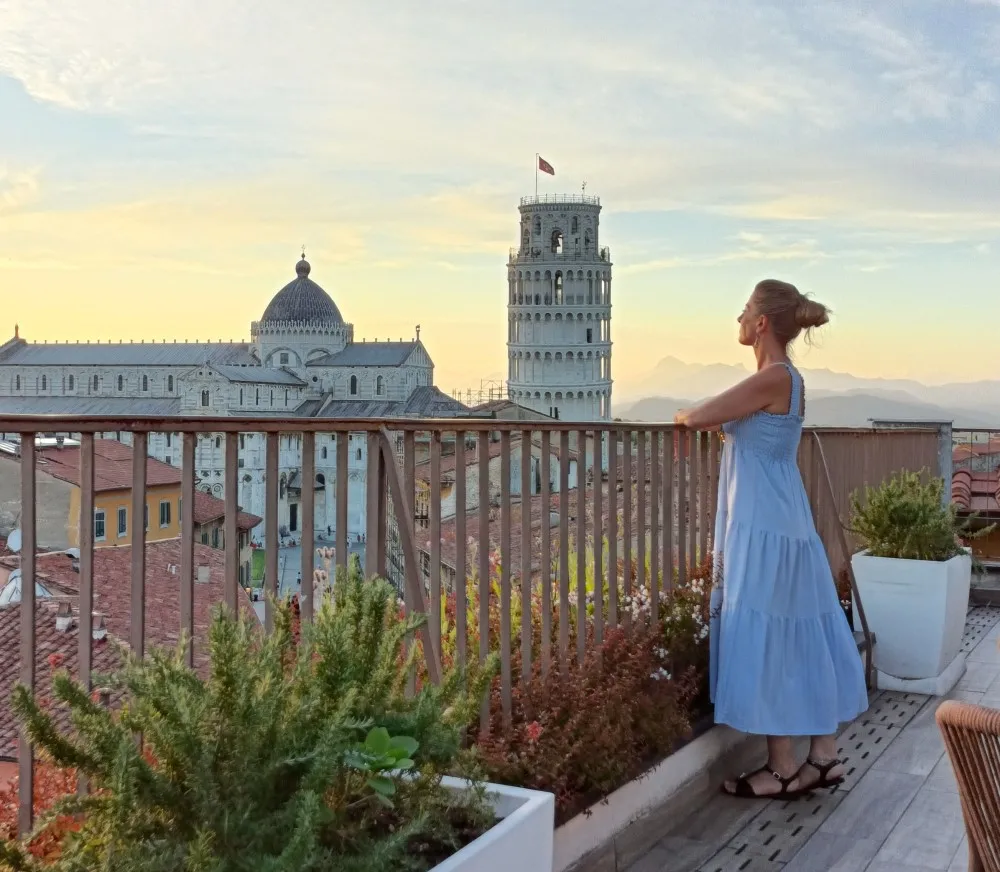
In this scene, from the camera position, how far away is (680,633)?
11.2 ft

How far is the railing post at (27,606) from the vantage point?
172cm

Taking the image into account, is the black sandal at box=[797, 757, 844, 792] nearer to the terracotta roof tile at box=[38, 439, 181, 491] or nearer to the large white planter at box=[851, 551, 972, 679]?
the large white planter at box=[851, 551, 972, 679]

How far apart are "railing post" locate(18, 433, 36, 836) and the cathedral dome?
8997 cm

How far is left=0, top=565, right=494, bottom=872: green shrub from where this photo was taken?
4.75ft

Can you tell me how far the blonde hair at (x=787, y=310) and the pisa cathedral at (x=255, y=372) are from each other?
244 feet

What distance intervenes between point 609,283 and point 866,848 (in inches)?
3802

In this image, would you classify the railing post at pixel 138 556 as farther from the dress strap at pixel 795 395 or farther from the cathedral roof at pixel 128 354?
the cathedral roof at pixel 128 354

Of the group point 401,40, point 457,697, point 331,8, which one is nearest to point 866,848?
point 457,697

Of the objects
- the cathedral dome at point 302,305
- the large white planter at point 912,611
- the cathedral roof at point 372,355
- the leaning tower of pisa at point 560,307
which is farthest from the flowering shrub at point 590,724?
the leaning tower of pisa at point 560,307

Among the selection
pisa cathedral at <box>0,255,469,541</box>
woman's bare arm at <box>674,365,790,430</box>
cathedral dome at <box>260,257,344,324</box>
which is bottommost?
woman's bare arm at <box>674,365,790,430</box>

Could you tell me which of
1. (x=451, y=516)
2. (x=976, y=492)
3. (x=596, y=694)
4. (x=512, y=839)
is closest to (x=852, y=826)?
(x=596, y=694)

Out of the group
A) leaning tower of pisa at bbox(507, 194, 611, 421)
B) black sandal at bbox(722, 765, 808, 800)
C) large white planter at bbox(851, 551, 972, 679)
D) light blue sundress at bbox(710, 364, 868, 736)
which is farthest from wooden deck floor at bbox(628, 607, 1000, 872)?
leaning tower of pisa at bbox(507, 194, 611, 421)

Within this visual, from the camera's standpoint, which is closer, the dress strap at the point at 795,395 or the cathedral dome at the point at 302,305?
the dress strap at the point at 795,395

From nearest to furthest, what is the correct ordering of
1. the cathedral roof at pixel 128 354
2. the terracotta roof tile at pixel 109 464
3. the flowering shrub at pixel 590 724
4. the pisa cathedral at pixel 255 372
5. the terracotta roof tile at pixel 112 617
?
the terracotta roof tile at pixel 109 464, the terracotta roof tile at pixel 112 617, the flowering shrub at pixel 590 724, the pisa cathedral at pixel 255 372, the cathedral roof at pixel 128 354
